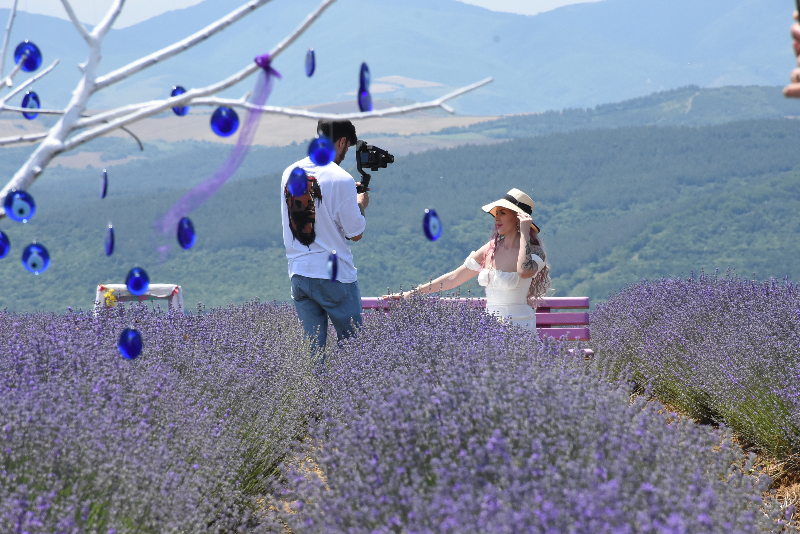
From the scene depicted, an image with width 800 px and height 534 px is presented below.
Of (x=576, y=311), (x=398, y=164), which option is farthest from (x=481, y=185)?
(x=576, y=311)

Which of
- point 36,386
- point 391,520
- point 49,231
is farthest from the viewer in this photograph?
point 49,231

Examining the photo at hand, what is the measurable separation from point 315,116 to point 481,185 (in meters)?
48.0

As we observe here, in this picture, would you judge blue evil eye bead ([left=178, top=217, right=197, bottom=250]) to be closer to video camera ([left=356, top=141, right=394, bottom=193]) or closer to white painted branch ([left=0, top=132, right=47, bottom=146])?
white painted branch ([left=0, top=132, right=47, bottom=146])

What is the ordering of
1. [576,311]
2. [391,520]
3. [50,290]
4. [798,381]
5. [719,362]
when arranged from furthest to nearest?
[50,290], [576,311], [719,362], [798,381], [391,520]

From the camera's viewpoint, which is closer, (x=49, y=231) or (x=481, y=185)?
(x=49, y=231)

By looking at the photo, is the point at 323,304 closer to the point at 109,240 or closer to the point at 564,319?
the point at 109,240

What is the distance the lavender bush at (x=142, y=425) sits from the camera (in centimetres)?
180

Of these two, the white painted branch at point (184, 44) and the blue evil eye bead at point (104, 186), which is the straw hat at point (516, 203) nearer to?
the blue evil eye bead at point (104, 186)

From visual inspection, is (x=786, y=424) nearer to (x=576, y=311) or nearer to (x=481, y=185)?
(x=576, y=311)

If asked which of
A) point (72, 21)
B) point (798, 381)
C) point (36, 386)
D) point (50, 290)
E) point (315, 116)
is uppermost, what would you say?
point (72, 21)

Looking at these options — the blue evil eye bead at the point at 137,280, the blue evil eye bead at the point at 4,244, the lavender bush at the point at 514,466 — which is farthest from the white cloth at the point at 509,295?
the blue evil eye bead at the point at 4,244

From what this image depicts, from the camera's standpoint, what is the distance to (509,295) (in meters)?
3.99

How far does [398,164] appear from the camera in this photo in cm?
4947

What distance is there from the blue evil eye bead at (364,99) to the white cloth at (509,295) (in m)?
2.36
